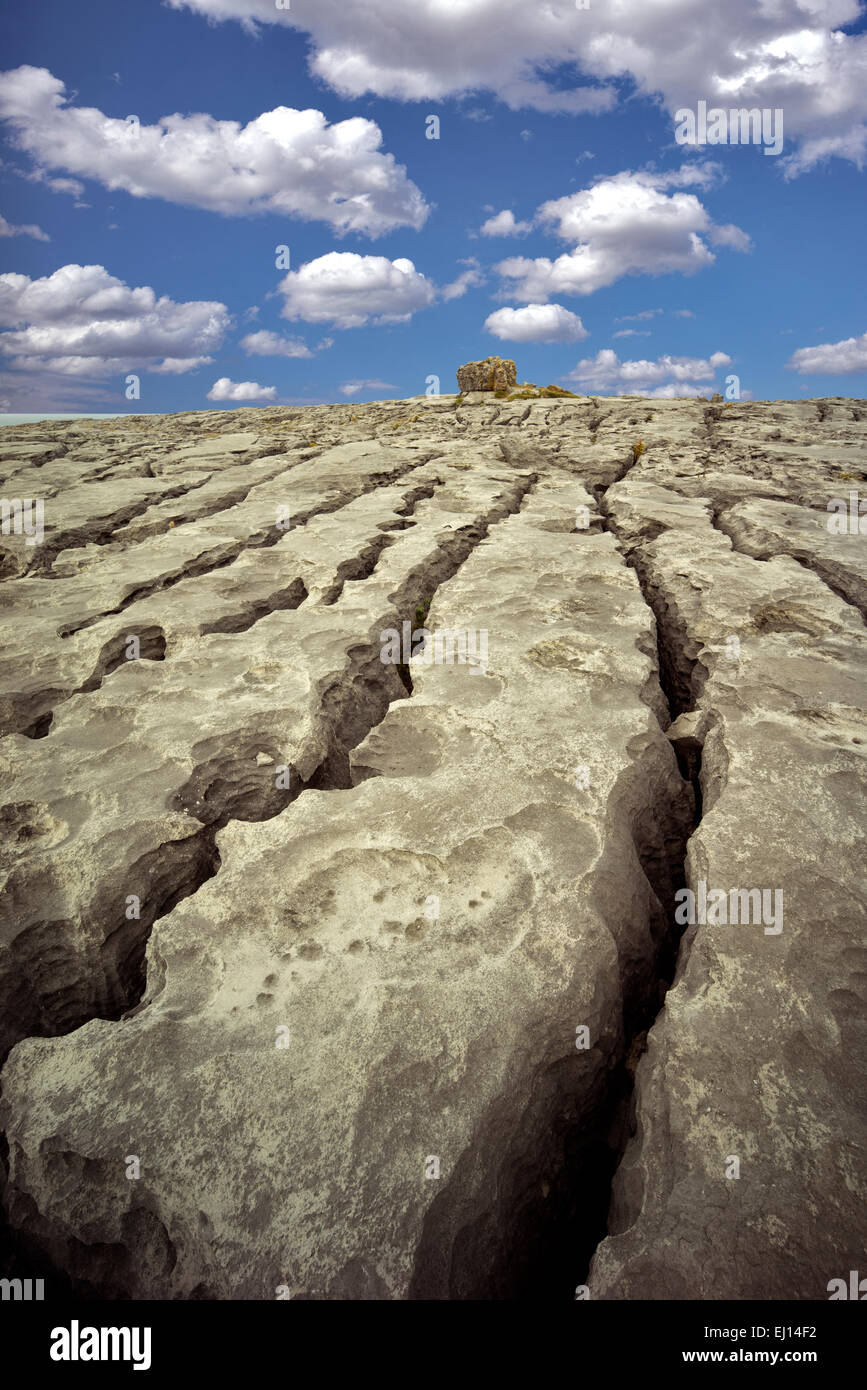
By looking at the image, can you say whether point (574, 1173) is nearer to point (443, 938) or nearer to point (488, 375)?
point (443, 938)

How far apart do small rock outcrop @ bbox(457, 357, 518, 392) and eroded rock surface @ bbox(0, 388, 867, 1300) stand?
13.2 metres

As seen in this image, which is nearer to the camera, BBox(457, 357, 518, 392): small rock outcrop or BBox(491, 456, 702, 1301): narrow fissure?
BBox(491, 456, 702, 1301): narrow fissure

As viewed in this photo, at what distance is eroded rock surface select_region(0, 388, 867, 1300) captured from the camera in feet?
5.22

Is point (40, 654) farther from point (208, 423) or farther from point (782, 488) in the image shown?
point (208, 423)

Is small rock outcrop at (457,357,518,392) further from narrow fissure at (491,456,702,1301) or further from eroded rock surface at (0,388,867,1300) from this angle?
narrow fissure at (491,456,702,1301)

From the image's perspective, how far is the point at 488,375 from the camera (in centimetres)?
1642

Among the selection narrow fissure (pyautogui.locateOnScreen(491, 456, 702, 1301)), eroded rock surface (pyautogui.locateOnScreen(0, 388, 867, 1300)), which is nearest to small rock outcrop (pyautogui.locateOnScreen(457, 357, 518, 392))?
eroded rock surface (pyautogui.locateOnScreen(0, 388, 867, 1300))

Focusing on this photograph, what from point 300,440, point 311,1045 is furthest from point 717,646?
point 300,440

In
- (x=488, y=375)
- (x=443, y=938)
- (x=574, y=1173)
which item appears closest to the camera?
(x=574, y=1173)

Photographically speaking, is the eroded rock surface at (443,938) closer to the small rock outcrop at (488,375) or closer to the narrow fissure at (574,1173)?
the narrow fissure at (574,1173)

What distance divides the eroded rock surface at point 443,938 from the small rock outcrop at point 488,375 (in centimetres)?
1318

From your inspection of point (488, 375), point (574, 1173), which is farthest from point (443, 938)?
point (488, 375)

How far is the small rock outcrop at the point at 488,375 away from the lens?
16.3m

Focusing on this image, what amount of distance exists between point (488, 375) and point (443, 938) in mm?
16651
